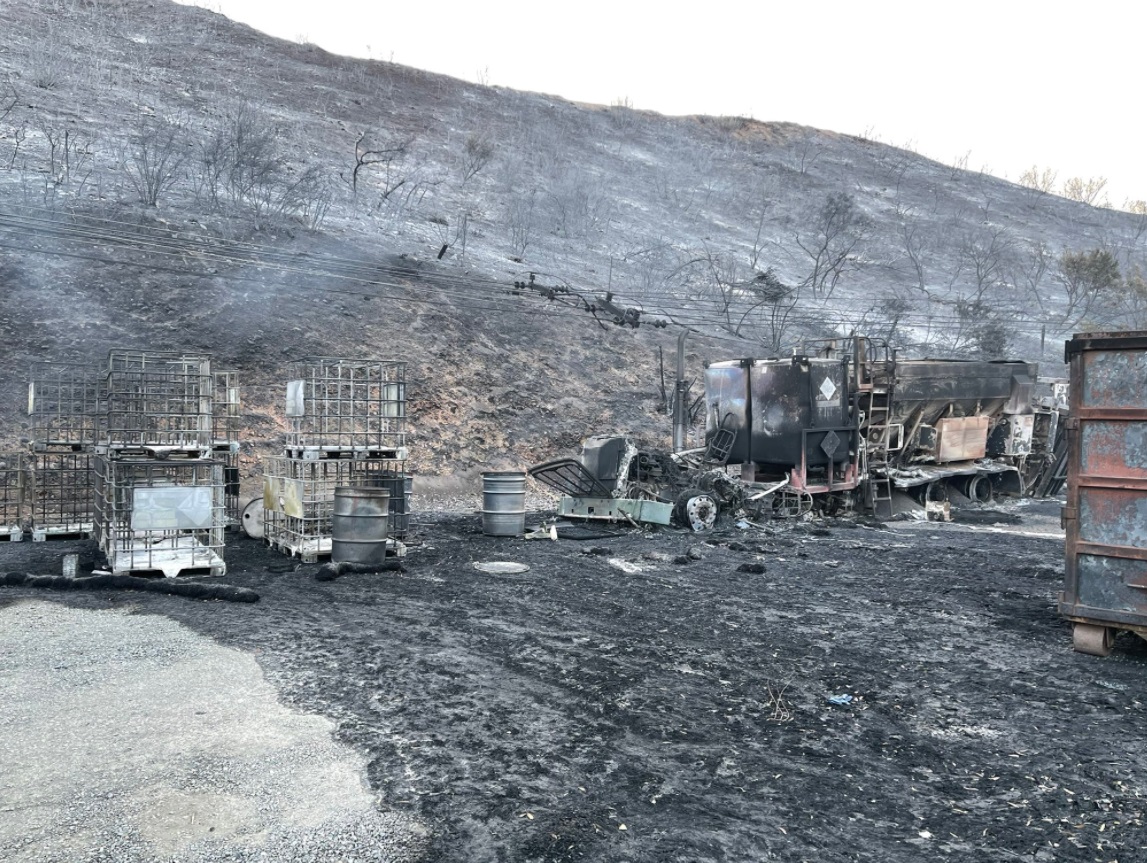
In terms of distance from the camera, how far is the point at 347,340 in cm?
2081

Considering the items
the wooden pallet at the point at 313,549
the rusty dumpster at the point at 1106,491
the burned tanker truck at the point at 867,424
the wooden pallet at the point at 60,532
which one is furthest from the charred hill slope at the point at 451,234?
the rusty dumpster at the point at 1106,491

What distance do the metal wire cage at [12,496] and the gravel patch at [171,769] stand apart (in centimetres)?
629

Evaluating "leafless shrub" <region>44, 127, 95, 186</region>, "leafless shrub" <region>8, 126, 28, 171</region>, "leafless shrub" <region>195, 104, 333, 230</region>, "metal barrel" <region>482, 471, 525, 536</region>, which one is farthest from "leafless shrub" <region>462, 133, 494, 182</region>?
"metal barrel" <region>482, 471, 525, 536</region>

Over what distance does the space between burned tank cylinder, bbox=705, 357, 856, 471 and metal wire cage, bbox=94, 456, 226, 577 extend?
917 cm

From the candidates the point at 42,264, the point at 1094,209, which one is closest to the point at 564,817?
the point at 42,264

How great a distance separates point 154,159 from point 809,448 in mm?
20316

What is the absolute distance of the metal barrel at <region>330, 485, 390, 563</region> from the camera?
10688 millimetres

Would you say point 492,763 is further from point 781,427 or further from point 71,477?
point 71,477

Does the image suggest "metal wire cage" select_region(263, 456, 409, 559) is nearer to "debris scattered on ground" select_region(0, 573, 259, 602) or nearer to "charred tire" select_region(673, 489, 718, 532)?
"debris scattered on ground" select_region(0, 573, 259, 602)

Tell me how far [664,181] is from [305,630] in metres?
44.9

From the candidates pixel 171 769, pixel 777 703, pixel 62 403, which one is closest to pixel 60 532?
pixel 62 403

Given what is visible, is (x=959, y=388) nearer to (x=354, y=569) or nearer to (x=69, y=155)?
(x=354, y=569)

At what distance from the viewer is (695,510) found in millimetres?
14664

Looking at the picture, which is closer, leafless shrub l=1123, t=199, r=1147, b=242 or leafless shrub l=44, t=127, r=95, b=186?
leafless shrub l=44, t=127, r=95, b=186
